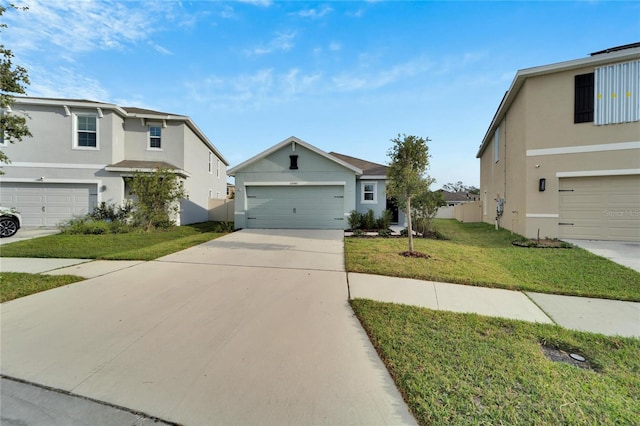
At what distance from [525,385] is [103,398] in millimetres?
3556

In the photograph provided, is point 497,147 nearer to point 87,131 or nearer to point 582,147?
point 582,147

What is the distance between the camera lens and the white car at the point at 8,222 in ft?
32.8

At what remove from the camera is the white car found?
10008mm

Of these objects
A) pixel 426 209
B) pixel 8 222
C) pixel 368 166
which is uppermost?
pixel 368 166

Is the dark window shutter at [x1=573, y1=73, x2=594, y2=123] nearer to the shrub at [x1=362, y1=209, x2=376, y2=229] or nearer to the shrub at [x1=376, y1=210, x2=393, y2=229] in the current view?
the shrub at [x1=376, y1=210, x2=393, y2=229]

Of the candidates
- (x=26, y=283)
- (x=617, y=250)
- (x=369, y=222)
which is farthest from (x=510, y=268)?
(x=26, y=283)

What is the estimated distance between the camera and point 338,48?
33.9ft

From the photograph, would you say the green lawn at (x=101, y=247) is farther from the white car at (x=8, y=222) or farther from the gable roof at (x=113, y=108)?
the gable roof at (x=113, y=108)

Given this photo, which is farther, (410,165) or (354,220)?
(354,220)

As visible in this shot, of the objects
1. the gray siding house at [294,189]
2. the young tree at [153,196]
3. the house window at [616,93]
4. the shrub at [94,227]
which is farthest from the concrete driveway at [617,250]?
the shrub at [94,227]

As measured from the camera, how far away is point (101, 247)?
8523 mm

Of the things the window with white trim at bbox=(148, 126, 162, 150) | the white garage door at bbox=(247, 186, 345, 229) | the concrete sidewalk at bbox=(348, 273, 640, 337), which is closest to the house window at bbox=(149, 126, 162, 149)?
the window with white trim at bbox=(148, 126, 162, 150)

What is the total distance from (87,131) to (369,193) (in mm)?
15005

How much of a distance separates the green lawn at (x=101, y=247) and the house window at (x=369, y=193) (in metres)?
8.34
